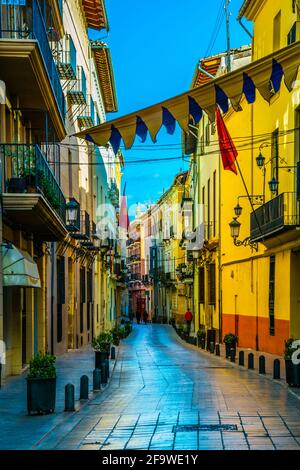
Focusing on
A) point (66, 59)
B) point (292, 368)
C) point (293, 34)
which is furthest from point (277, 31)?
point (292, 368)

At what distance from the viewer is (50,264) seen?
1029 inches

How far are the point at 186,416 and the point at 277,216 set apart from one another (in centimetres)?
1138

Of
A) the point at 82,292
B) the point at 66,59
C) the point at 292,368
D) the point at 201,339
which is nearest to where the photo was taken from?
the point at 292,368

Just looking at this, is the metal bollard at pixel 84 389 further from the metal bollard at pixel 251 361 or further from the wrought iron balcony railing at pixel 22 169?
the metal bollard at pixel 251 361

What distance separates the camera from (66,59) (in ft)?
96.9

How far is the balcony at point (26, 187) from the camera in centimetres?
1675

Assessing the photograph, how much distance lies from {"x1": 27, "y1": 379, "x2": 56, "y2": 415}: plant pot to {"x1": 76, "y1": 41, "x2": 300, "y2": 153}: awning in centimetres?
532

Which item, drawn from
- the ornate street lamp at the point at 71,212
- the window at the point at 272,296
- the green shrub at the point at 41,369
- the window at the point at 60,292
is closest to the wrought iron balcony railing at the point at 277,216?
the window at the point at 272,296

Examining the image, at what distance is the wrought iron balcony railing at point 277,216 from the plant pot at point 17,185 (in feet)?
26.1

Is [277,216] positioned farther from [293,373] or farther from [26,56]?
[26,56]

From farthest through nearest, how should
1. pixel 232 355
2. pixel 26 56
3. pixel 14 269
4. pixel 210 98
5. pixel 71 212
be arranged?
pixel 71 212, pixel 232 355, pixel 14 269, pixel 26 56, pixel 210 98
